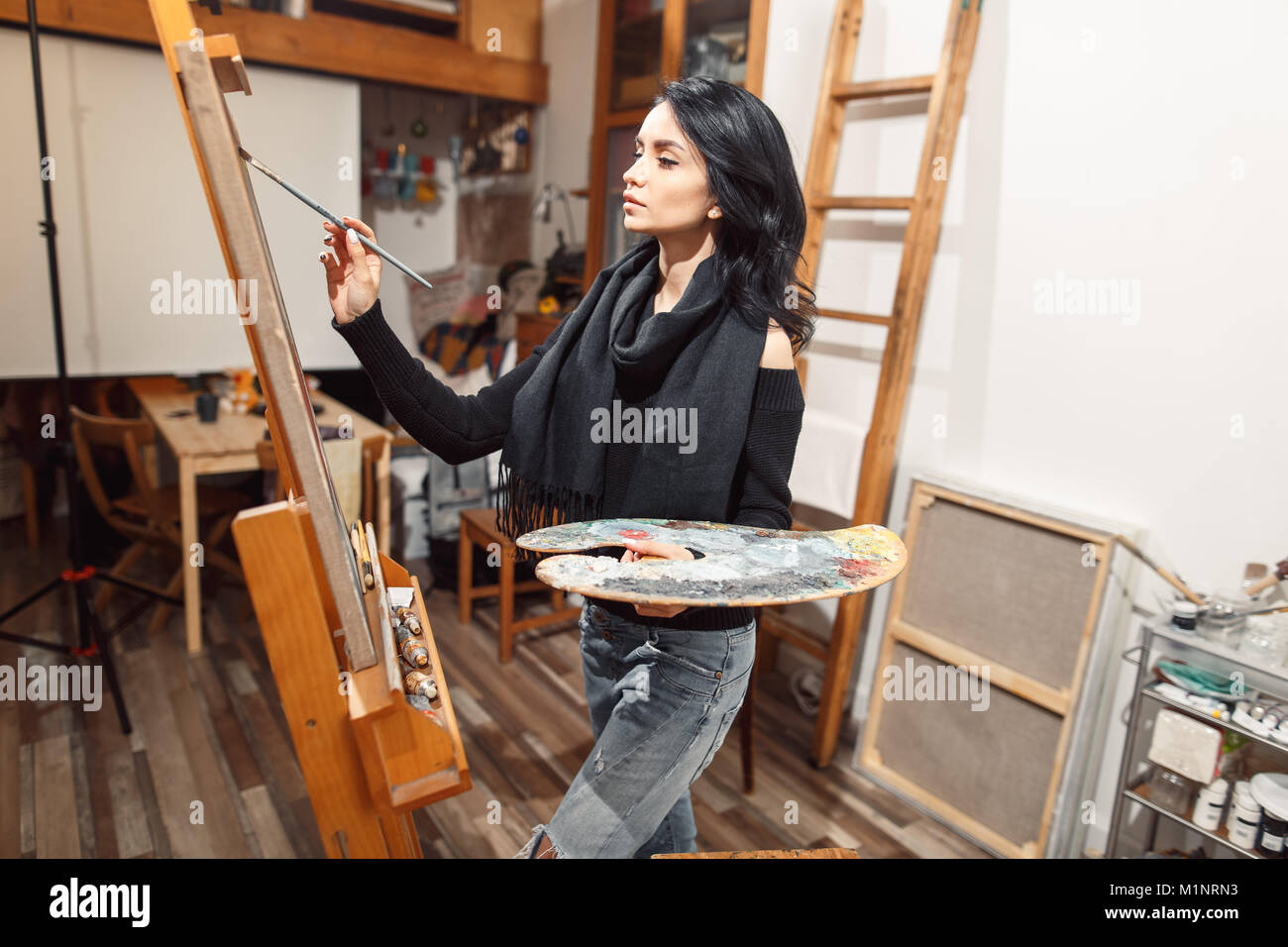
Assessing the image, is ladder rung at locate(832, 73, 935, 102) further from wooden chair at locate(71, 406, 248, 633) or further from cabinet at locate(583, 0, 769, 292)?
wooden chair at locate(71, 406, 248, 633)

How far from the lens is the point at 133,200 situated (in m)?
3.32

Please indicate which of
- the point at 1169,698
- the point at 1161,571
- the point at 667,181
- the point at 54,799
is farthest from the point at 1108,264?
the point at 54,799

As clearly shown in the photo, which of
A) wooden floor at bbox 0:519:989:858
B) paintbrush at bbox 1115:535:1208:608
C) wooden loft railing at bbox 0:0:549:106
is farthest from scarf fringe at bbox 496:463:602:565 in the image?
wooden loft railing at bbox 0:0:549:106

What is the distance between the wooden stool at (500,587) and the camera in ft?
9.95

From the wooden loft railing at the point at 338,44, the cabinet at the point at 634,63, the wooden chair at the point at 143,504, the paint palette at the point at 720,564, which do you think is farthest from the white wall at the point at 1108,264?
the wooden chair at the point at 143,504

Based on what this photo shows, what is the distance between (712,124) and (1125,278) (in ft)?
4.49

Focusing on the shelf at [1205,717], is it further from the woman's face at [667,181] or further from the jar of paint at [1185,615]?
the woman's face at [667,181]

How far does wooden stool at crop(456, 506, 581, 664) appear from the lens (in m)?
3.03

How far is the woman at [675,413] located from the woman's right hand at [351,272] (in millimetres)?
98

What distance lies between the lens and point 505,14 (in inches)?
161

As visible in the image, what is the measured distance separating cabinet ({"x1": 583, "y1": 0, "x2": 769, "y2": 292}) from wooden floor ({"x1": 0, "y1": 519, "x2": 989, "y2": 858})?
1.69 m

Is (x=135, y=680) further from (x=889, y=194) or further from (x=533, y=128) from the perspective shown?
(x=533, y=128)

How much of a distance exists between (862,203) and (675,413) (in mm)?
1402
